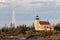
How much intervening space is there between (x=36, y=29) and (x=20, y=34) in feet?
23.8

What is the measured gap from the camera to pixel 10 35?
232 feet

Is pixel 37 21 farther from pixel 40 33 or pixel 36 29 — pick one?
pixel 40 33

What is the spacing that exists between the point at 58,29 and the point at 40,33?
857 cm

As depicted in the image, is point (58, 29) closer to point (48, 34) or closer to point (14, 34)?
point (48, 34)

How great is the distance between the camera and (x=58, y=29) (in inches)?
2955

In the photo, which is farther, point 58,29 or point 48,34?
point 58,29

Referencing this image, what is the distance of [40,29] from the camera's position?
248ft

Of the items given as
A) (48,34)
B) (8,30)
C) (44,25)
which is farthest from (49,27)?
(8,30)

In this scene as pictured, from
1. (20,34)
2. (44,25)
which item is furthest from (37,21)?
(20,34)

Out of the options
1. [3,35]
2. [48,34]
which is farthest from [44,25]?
[3,35]

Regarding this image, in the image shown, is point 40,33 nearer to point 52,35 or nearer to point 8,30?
point 52,35

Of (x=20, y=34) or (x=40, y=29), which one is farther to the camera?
(x=40, y=29)

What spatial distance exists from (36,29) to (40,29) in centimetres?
137

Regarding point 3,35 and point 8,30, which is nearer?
point 3,35
